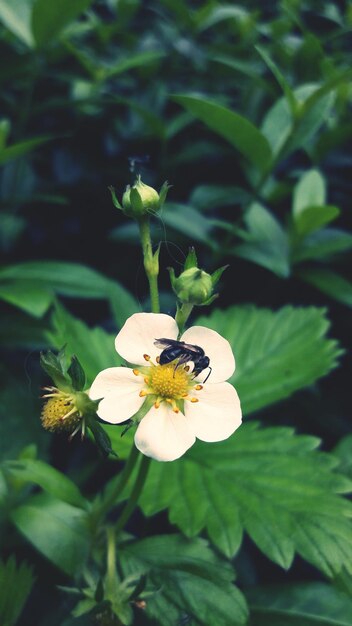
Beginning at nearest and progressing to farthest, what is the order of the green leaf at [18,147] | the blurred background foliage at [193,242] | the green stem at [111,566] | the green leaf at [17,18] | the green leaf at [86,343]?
the green stem at [111,566] < the blurred background foliage at [193,242] < the green leaf at [86,343] < the green leaf at [18,147] < the green leaf at [17,18]

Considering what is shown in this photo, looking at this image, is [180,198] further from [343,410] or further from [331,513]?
[331,513]

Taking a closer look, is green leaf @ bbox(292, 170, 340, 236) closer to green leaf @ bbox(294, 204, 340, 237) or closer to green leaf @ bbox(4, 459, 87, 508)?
green leaf @ bbox(294, 204, 340, 237)

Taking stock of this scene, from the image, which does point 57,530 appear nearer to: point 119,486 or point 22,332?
point 119,486

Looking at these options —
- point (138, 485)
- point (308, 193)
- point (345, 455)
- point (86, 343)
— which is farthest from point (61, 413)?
point (308, 193)

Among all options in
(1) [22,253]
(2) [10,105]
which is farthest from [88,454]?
(2) [10,105]

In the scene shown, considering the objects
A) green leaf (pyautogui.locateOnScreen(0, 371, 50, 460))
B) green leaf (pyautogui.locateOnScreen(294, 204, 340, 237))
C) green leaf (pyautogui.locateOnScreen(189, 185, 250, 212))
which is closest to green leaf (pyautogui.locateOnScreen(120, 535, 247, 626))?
green leaf (pyautogui.locateOnScreen(0, 371, 50, 460))

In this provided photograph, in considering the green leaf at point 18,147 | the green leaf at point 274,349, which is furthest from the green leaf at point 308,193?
the green leaf at point 18,147

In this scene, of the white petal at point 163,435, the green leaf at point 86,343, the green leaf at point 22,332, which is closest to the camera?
the white petal at point 163,435

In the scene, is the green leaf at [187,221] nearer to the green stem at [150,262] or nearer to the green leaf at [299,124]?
the green leaf at [299,124]
